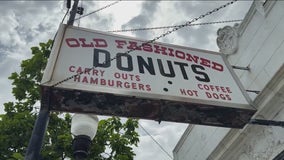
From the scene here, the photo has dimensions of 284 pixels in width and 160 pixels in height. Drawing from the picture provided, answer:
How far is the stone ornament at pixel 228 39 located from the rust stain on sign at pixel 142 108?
348 centimetres

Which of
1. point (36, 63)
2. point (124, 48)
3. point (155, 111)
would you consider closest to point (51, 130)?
point (36, 63)

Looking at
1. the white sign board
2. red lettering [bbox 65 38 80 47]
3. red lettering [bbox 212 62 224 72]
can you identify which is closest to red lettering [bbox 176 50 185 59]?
the white sign board

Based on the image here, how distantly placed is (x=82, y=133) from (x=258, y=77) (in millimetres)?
3966

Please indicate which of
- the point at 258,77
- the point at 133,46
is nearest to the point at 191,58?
the point at 133,46

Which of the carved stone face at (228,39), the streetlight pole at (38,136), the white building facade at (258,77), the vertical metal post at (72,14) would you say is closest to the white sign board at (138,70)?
the vertical metal post at (72,14)

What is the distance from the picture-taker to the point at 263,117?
5867 millimetres

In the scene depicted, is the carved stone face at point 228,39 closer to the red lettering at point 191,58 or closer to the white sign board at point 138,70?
the white sign board at point 138,70

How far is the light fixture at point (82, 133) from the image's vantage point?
3.55 m

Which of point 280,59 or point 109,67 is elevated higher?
point 280,59

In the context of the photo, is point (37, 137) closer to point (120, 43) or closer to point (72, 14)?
point (120, 43)

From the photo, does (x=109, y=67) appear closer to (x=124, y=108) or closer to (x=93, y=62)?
(x=93, y=62)

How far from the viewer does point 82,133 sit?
3.75 metres

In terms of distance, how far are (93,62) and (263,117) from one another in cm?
357

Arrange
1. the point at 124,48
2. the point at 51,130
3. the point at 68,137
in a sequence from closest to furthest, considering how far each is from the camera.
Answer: the point at 124,48 < the point at 68,137 < the point at 51,130
